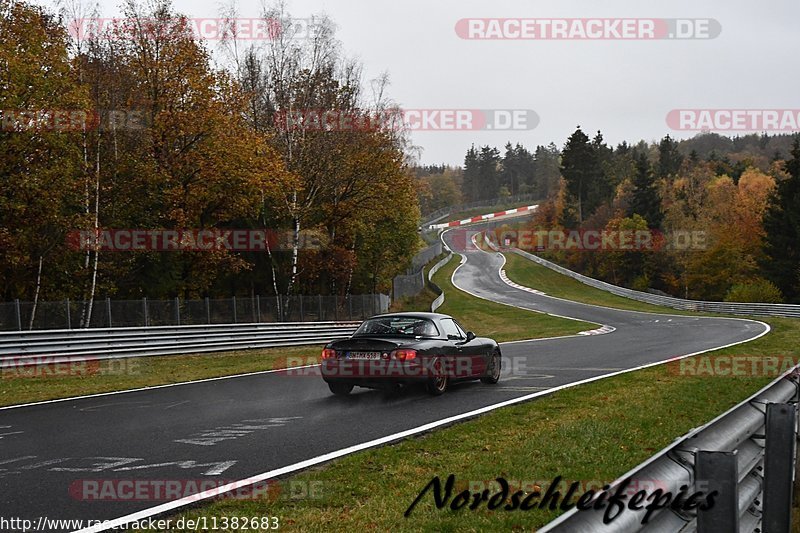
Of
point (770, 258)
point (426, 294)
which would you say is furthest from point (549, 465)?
point (770, 258)

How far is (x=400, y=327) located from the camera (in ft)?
39.5

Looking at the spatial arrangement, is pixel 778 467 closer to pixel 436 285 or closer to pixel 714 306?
pixel 714 306

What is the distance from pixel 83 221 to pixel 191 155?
18.3 feet

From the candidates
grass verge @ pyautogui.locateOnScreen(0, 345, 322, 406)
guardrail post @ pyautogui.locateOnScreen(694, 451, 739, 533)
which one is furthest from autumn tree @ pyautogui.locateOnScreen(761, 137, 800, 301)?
guardrail post @ pyautogui.locateOnScreen(694, 451, 739, 533)

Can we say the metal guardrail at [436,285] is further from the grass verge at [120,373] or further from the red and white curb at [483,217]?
the red and white curb at [483,217]

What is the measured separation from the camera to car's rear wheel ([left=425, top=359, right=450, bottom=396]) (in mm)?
11695

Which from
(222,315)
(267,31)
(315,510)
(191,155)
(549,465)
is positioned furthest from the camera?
(267,31)

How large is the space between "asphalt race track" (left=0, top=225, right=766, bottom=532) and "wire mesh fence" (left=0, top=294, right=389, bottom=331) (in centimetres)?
799

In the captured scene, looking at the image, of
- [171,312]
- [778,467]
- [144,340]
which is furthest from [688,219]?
[778,467]

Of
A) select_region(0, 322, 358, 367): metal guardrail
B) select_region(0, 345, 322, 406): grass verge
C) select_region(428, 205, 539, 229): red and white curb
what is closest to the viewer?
select_region(0, 345, 322, 406): grass verge

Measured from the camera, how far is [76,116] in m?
25.3

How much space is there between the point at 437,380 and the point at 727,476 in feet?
28.0

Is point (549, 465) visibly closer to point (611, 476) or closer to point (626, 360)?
point (611, 476)

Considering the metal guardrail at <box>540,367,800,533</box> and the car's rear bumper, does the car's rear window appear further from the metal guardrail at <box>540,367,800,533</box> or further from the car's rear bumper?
the metal guardrail at <box>540,367,800,533</box>
